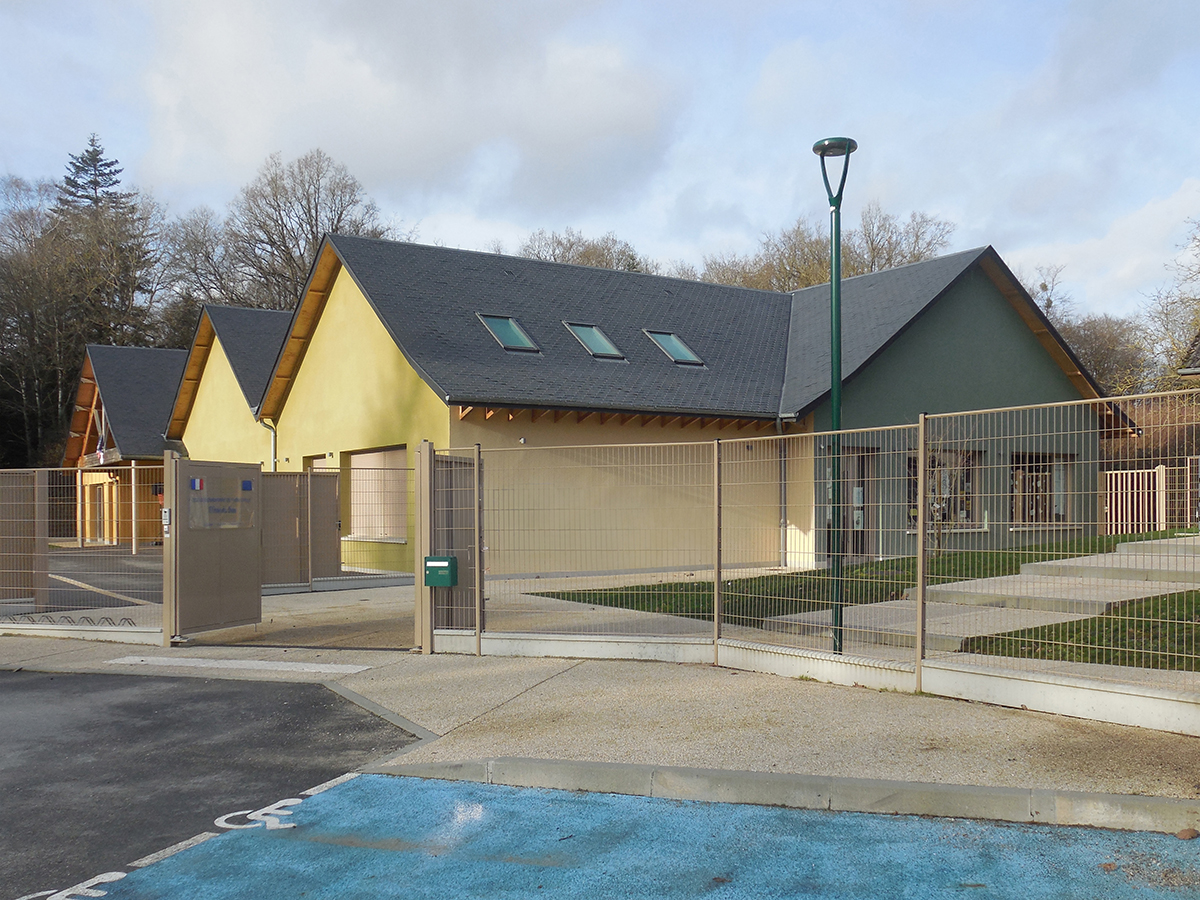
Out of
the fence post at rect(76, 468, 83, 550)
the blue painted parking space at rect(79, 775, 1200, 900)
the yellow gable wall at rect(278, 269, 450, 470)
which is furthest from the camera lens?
the yellow gable wall at rect(278, 269, 450, 470)

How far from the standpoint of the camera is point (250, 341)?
28.0 meters

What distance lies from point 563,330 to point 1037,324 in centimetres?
1212

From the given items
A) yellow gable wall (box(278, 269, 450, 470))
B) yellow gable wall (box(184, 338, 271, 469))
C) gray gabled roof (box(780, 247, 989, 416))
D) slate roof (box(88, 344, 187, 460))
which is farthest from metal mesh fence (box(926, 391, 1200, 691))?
slate roof (box(88, 344, 187, 460))

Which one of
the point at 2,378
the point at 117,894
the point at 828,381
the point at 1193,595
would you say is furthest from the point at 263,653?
the point at 2,378

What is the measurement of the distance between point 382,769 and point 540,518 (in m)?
4.40

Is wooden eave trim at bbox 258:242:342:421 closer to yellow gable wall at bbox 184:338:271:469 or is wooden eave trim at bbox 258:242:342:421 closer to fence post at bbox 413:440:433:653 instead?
yellow gable wall at bbox 184:338:271:469

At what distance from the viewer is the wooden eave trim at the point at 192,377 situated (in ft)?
92.8

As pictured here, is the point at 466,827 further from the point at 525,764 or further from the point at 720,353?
the point at 720,353

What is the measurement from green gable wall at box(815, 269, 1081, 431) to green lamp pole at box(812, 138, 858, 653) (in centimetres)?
1046

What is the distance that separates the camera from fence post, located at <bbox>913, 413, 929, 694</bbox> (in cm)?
749

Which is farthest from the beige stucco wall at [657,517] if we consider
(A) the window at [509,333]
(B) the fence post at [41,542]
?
(A) the window at [509,333]

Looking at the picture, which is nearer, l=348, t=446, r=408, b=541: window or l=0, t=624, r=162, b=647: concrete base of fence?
l=0, t=624, r=162, b=647: concrete base of fence

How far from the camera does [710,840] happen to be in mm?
5090

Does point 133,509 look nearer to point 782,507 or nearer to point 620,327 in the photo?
point 782,507
